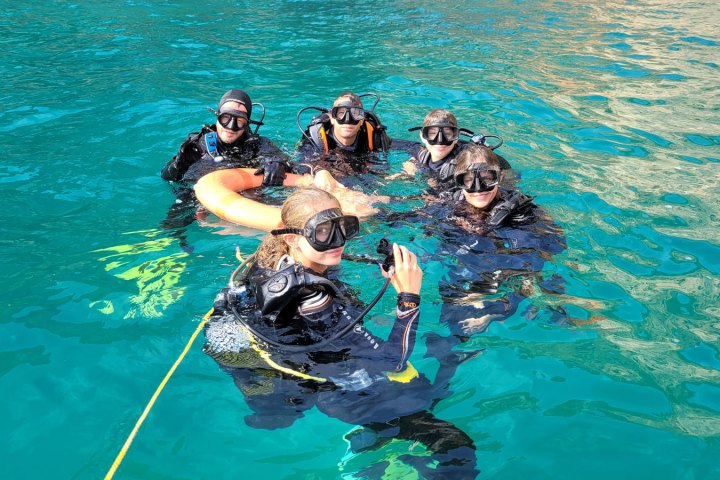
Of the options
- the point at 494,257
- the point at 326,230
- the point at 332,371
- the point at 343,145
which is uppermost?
the point at 326,230

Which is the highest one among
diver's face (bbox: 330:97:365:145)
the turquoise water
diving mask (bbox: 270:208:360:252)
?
diving mask (bbox: 270:208:360:252)

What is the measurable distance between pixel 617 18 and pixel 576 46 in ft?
12.1

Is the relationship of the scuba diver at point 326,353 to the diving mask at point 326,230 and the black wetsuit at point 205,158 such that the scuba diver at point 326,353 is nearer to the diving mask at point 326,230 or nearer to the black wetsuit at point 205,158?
the diving mask at point 326,230

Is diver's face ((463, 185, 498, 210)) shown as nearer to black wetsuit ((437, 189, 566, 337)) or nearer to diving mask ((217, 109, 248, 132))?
black wetsuit ((437, 189, 566, 337))

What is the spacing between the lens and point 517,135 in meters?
7.39

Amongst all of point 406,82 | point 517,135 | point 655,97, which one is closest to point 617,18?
point 655,97

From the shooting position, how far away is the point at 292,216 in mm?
3055

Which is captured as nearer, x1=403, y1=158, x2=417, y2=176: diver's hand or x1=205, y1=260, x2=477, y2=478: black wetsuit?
x1=205, y1=260, x2=477, y2=478: black wetsuit

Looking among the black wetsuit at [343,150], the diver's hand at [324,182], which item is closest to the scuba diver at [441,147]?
Result: the black wetsuit at [343,150]

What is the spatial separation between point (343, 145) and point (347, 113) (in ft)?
1.53

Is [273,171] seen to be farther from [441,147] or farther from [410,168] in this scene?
[441,147]

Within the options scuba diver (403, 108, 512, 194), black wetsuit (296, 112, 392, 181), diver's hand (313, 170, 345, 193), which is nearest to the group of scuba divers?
diver's hand (313, 170, 345, 193)

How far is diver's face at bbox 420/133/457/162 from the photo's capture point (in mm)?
5746

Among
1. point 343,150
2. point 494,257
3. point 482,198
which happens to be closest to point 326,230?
point 494,257
